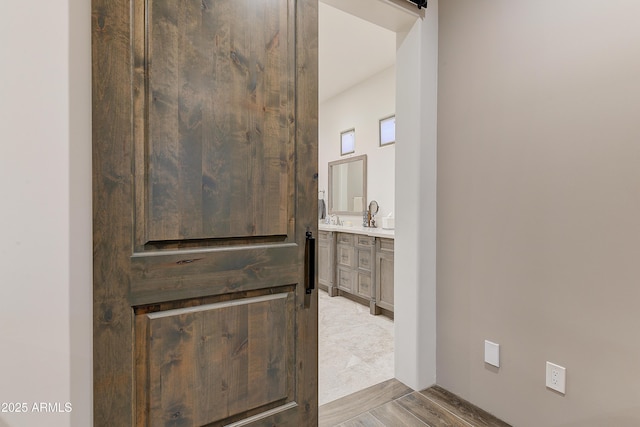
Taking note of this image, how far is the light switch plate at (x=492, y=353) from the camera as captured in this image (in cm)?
175

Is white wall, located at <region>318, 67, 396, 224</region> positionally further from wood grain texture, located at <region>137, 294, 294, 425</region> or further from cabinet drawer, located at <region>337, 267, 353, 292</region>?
wood grain texture, located at <region>137, 294, 294, 425</region>

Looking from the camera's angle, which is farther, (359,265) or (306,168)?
(359,265)

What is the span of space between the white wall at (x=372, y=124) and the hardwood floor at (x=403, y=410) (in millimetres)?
2375

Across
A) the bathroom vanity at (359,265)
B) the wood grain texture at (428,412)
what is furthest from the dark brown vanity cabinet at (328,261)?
the wood grain texture at (428,412)

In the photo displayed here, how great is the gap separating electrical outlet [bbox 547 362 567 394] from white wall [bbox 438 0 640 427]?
3 cm

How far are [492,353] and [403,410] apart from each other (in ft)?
1.99

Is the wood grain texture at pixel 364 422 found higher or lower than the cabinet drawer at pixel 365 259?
lower

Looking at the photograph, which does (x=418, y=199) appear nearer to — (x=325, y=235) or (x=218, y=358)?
(x=218, y=358)

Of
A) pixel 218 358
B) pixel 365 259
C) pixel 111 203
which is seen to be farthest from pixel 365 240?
pixel 111 203

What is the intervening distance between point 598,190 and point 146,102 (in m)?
1.88

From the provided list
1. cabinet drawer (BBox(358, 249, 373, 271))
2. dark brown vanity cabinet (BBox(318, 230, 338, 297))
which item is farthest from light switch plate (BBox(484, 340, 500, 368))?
dark brown vanity cabinet (BBox(318, 230, 338, 297))

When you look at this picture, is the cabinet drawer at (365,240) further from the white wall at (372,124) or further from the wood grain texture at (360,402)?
the wood grain texture at (360,402)

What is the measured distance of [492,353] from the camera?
1.77m

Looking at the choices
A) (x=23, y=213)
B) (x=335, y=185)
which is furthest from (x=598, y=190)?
(x=335, y=185)
